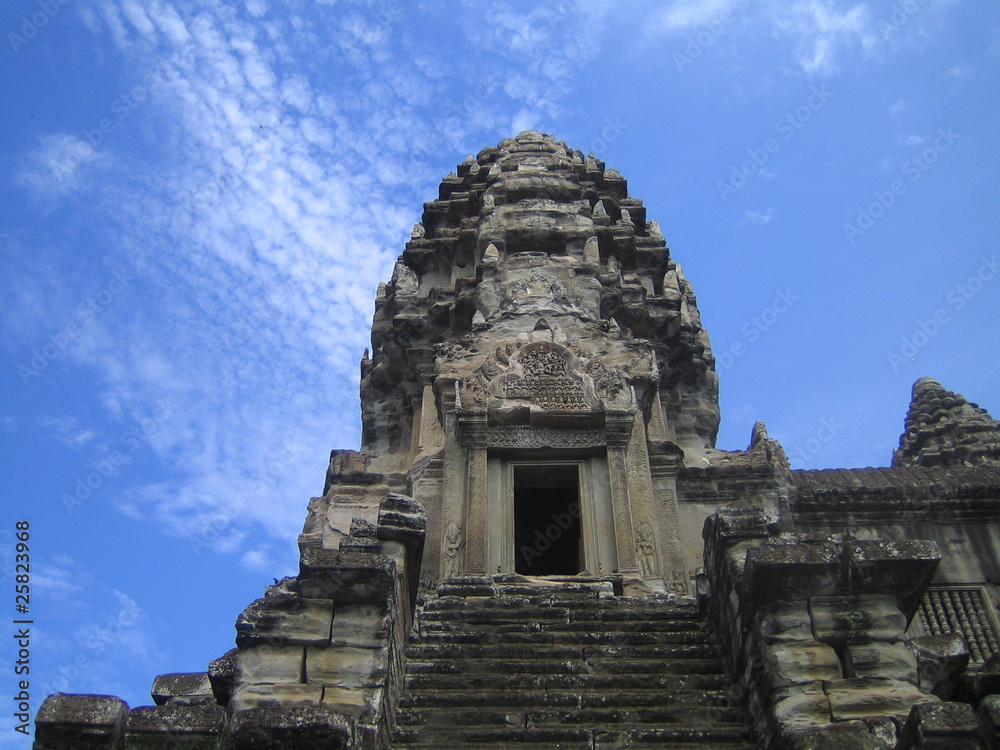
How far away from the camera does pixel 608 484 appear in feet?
42.0

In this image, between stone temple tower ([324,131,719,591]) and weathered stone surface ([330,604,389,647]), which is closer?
weathered stone surface ([330,604,389,647])

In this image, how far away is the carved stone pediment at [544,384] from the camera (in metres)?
13.3

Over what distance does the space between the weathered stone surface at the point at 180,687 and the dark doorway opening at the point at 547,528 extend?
6524 millimetres

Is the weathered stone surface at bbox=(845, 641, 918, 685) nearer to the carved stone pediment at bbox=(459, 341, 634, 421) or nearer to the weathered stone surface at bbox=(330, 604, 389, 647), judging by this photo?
the weathered stone surface at bbox=(330, 604, 389, 647)

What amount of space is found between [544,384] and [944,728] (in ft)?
28.4

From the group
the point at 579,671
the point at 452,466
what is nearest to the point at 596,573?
the point at 452,466

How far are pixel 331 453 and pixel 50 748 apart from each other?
10114 millimetres

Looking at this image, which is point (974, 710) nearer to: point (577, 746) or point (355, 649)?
point (577, 746)

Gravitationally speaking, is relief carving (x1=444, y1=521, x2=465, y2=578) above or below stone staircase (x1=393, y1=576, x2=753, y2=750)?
above

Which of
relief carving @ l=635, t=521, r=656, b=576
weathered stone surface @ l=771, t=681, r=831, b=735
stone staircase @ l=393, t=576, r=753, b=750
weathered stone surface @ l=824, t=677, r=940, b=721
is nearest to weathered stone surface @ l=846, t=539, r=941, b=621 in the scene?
weathered stone surface @ l=824, t=677, r=940, b=721

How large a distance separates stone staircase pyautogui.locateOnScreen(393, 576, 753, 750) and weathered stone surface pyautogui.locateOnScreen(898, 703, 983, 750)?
158 centimetres

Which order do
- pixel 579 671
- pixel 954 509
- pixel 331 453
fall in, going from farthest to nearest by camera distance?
1. pixel 331 453
2. pixel 954 509
3. pixel 579 671

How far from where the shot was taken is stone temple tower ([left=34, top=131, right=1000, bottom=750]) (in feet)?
21.5

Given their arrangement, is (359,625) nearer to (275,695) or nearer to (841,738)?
(275,695)
